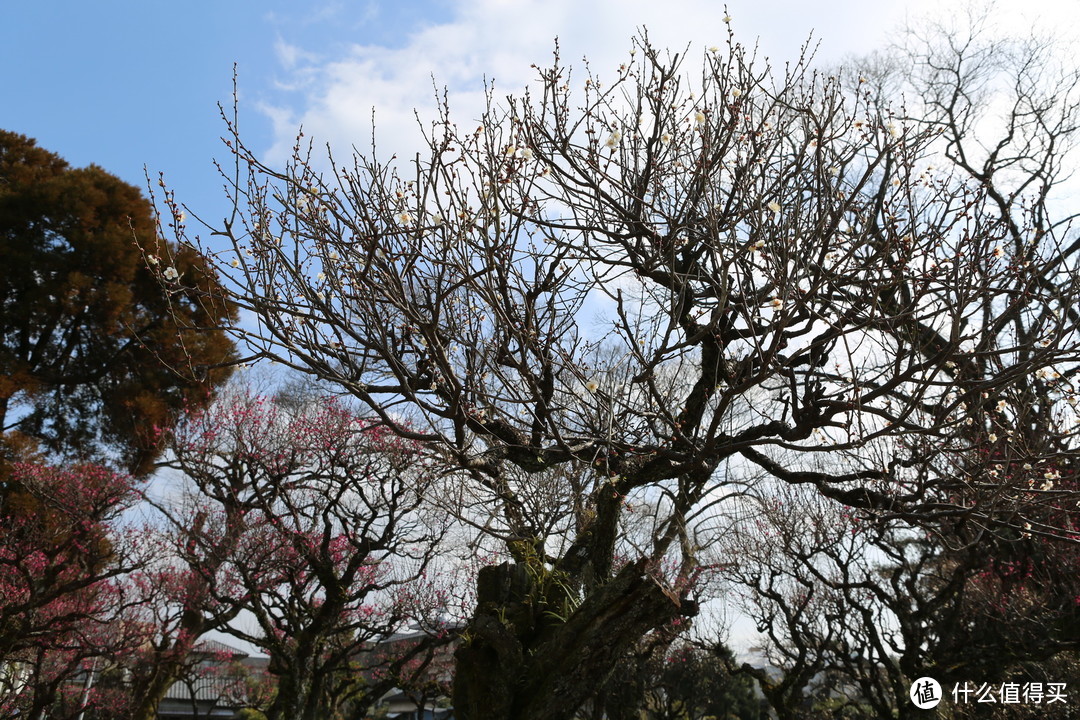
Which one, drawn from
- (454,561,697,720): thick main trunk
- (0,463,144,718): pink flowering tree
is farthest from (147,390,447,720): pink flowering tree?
(454,561,697,720): thick main trunk

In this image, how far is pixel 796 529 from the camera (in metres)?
11.9

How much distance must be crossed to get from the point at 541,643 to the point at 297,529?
7555 millimetres

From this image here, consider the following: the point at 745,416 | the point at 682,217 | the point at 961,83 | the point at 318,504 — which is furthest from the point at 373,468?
the point at 961,83

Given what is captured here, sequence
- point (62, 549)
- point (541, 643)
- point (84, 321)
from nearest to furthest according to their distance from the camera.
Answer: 1. point (541, 643)
2. point (62, 549)
3. point (84, 321)

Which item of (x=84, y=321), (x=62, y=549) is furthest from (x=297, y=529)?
(x=84, y=321)

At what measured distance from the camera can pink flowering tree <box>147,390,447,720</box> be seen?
10305 mm

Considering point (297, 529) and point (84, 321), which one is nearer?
point (297, 529)

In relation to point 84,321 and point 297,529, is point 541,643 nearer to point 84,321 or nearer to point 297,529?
point 297,529

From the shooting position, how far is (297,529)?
36.1ft

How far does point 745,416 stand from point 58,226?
13.4m

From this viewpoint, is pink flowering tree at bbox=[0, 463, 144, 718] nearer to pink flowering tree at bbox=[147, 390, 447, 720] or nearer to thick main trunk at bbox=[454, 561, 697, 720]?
pink flowering tree at bbox=[147, 390, 447, 720]

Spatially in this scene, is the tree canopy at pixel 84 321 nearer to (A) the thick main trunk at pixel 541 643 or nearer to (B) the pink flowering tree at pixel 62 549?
(B) the pink flowering tree at pixel 62 549

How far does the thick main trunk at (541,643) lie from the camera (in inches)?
154

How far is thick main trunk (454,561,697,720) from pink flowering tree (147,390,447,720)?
5.29 meters
